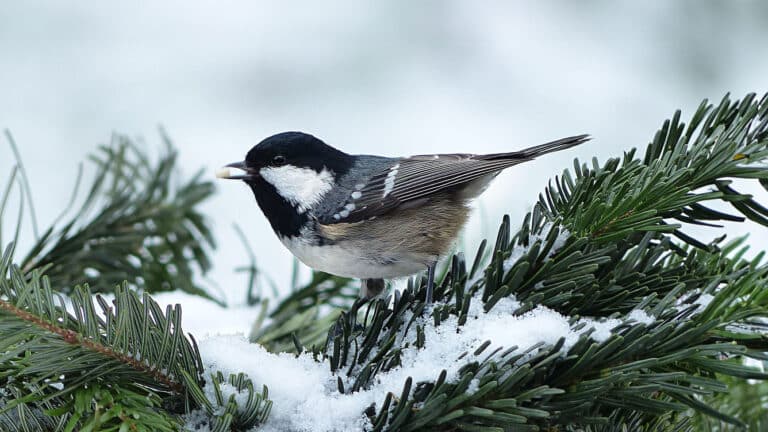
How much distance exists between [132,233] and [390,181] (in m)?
0.58

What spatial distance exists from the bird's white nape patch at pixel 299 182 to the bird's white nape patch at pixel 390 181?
5.2 inches

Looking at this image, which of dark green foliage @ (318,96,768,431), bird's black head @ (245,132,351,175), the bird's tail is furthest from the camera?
bird's black head @ (245,132,351,175)

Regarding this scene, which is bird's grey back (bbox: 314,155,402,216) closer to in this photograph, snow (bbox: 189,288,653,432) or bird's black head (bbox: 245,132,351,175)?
bird's black head (bbox: 245,132,351,175)

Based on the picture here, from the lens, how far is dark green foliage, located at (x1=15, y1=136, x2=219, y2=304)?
1558mm

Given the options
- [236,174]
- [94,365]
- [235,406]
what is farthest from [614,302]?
[236,174]

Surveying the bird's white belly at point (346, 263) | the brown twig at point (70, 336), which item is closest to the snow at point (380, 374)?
the brown twig at point (70, 336)

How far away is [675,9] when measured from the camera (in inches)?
135

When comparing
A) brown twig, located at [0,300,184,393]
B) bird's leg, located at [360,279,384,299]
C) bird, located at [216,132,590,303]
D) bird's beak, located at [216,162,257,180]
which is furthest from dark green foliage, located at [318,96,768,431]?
bird's beak, located at [216,162,257,180]

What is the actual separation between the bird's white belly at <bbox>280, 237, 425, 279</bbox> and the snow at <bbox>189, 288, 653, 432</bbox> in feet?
1.88

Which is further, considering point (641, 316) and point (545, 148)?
point (545, 148)

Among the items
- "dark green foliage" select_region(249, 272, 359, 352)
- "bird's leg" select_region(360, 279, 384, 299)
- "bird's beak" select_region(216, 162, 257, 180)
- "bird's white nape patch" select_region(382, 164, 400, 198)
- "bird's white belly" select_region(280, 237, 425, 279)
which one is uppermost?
"bird's white nape patch" select_region(382, 164, 400, 198)

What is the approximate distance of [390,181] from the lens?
180cm

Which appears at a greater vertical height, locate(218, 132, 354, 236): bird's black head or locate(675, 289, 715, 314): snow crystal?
locate(218, 132, 354, 236): bird's black head

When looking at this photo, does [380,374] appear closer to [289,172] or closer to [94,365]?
[94,365]
